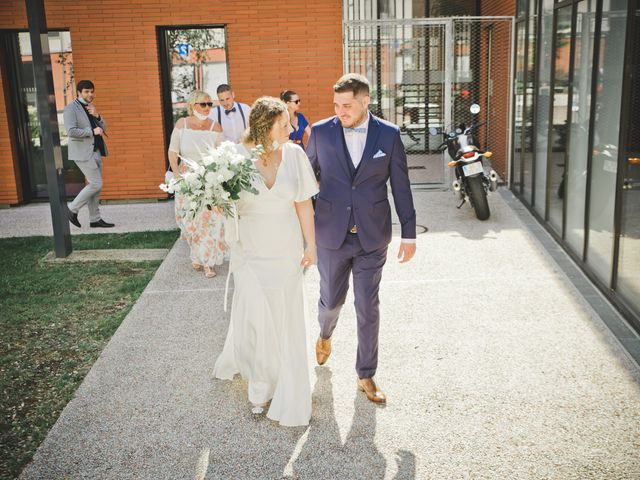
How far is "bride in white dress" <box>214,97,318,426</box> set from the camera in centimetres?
425

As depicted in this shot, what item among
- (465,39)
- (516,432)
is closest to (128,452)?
(516,432)

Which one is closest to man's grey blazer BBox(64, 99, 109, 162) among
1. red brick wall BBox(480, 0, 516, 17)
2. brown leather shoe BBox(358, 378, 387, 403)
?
brown leather shoe BBox(358, 378, 387, 403)

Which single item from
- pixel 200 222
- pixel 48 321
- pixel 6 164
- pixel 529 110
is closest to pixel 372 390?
pixel 48 321

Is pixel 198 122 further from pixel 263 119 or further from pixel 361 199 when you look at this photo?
pixel 361 199

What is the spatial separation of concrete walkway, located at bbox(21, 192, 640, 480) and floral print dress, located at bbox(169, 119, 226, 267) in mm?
866

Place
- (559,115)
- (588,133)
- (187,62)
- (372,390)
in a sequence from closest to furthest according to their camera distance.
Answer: (372,390)
(588,133)
(559,115)
(187,62)

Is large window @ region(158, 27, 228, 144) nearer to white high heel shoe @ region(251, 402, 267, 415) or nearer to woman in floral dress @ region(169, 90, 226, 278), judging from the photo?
woman in floral dress @ region(169, 90, 226, 278)

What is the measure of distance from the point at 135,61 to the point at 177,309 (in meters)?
6.70

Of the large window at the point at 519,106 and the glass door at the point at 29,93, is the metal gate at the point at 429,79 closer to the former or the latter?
the large window at the point at 519,106

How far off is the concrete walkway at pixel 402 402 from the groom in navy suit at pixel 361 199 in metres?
0.51

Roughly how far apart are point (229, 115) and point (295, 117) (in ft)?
3.20

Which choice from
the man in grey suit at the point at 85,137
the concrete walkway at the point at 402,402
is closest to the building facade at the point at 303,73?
the concrete walkway at the point at 402,402

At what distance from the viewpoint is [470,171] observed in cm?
977

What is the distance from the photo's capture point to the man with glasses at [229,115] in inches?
343
